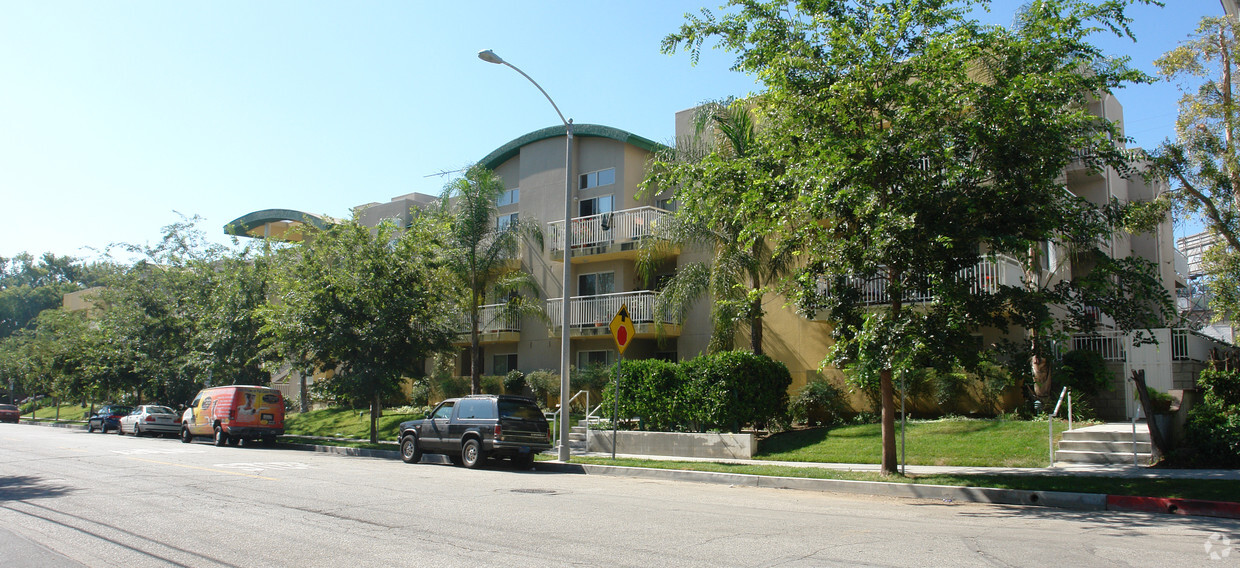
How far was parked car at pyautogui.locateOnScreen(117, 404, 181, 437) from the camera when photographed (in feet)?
107

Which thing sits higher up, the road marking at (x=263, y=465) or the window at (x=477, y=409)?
the window at (x=477, y=409)

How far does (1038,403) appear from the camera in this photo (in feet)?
58.2

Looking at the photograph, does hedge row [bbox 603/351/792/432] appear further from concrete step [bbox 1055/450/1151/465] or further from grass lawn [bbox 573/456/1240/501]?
concrete step [bbox 1055/450/1151/465]

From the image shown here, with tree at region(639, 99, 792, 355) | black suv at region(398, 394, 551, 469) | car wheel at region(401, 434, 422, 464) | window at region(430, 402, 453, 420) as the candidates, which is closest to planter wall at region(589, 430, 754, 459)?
black suv at region(398, 394, 551, 469)

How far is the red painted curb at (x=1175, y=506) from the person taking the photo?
33.5 feet

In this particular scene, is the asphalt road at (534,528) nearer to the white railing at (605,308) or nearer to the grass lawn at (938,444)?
the grass lawn at (938,444)

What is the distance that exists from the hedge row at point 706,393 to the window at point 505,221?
1008 centimetres

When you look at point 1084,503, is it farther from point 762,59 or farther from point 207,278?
point 207,278

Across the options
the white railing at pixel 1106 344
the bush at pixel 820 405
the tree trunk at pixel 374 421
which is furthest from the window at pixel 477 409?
the white railing at pixel 1106 344

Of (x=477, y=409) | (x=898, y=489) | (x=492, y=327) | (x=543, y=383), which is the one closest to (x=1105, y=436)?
(x=898, y=489)

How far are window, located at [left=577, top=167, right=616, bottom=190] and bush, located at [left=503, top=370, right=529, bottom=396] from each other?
299 inches

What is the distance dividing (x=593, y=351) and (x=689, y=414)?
996 cm

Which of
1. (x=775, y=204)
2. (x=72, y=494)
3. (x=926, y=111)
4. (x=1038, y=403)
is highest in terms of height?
(x=926, y=111)

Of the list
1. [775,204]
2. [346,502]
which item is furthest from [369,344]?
[775,204]
